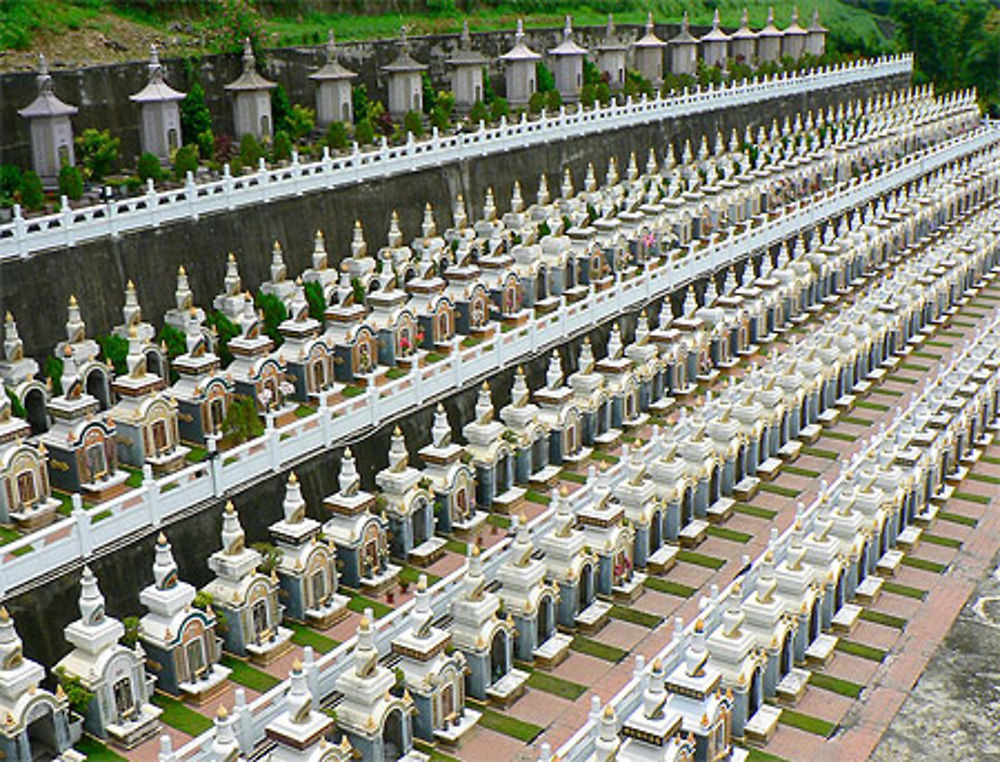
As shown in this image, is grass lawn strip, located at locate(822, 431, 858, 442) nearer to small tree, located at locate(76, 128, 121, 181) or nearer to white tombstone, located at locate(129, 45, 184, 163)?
white tombstone, located at locate(129, 45, 184, 163)

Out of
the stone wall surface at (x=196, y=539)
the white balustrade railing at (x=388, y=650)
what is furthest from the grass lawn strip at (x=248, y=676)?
the stone wall surface at (x=196, y=539)

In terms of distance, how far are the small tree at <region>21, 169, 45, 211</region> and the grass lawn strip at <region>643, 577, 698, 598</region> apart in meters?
16.2

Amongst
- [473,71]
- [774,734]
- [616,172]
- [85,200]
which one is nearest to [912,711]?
[774,734]

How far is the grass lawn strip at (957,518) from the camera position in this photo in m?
24.4

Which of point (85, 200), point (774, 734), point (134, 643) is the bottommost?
point (774, 734)

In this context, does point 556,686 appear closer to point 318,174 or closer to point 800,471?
point 800,471

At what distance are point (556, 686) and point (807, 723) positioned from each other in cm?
379

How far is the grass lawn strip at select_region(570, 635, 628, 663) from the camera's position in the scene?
Answer: 19406mm

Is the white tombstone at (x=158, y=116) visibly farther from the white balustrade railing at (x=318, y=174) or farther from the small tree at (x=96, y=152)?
the white balustrade railing at (x=318, y=174)

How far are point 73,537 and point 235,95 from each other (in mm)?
20871

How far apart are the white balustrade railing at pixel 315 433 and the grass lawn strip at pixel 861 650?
953cm

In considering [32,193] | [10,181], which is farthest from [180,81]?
[32,193]

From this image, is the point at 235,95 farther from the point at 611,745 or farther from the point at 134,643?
the point at 611,745

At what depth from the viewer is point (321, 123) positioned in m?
39.2
